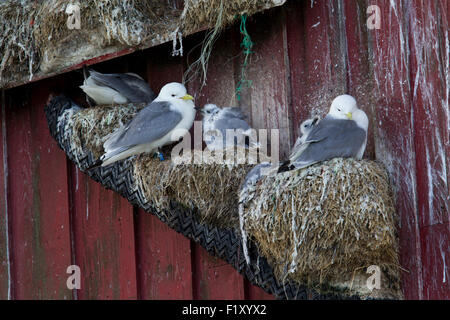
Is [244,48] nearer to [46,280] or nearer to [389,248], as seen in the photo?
[389,248]

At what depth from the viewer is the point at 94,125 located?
4.22 m

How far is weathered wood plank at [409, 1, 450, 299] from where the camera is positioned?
336cm

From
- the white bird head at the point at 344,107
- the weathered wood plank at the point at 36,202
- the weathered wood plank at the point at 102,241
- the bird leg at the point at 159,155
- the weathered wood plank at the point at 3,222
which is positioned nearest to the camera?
the white bird head at the point at 344,107

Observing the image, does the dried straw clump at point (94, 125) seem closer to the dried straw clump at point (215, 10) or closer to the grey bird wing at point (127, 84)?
the grey bird wing at point (127, 84)

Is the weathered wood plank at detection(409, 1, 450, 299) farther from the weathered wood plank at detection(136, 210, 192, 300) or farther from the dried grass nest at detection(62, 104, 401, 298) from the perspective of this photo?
the weathered wood plank at detection(136, 210, 192, 300)

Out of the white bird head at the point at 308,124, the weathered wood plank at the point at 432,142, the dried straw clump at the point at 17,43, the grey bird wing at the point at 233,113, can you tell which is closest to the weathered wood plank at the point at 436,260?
the weathered wood plank at the point at 432,142

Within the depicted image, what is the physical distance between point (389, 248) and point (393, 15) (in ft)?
3.85

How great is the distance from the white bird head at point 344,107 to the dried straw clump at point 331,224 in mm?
297

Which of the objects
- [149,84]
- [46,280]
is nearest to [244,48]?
[149,84]

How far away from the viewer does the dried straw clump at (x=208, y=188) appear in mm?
3740

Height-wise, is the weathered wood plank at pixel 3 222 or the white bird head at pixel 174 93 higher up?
the white bird head at pixel 174 93

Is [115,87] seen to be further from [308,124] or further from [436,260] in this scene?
[436,260]

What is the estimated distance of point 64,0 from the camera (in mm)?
4195

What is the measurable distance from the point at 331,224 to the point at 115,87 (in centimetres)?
176
